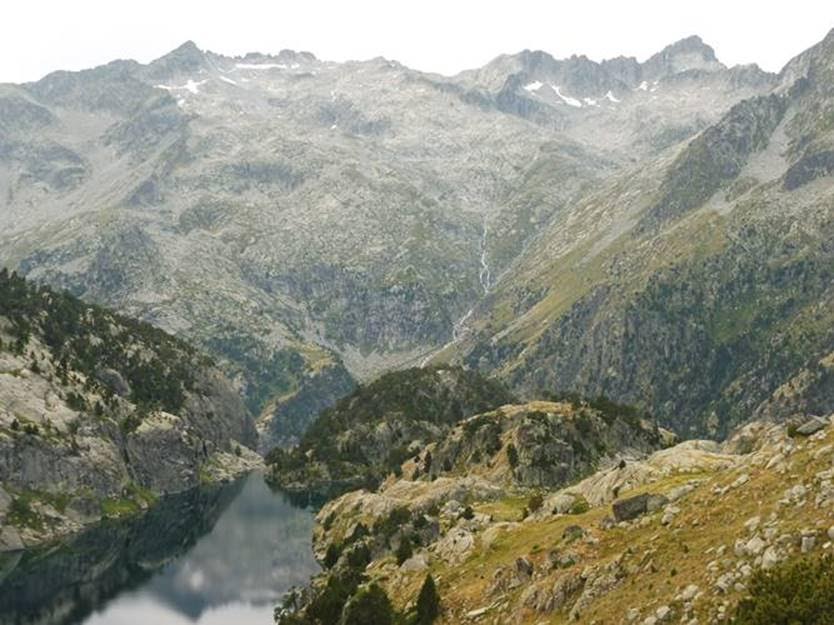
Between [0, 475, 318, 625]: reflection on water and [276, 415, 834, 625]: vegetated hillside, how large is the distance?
140 feet

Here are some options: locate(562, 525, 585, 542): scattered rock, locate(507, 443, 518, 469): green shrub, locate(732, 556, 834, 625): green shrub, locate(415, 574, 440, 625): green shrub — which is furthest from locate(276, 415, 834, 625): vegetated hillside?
locate(507, 443, 518, 469): green shrub

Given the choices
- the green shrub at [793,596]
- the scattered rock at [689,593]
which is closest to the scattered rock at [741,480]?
the scattered rock at [689,593]

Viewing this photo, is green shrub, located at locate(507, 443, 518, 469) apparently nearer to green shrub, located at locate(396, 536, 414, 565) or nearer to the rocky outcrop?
the rocky outcrop

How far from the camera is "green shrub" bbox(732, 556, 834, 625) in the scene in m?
30.2

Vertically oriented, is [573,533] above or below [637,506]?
below

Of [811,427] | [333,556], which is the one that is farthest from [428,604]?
[333,556]

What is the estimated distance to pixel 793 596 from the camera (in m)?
31.3

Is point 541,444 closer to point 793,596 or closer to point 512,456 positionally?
point 512,456

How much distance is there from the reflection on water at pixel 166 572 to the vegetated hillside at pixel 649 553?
42631mm

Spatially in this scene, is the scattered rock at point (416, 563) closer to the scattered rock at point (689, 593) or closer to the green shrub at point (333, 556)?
the green shrub at point (333, 556)

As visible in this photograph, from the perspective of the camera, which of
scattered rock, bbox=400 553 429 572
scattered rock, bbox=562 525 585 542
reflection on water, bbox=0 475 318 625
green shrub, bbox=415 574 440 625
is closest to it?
scattered rock, bbox=562 525 585 542

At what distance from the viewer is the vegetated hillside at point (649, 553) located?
35188 millimetres

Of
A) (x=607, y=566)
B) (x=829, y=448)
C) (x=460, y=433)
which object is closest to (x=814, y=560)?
(x=829, y=448)

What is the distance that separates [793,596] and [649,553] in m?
12.5
